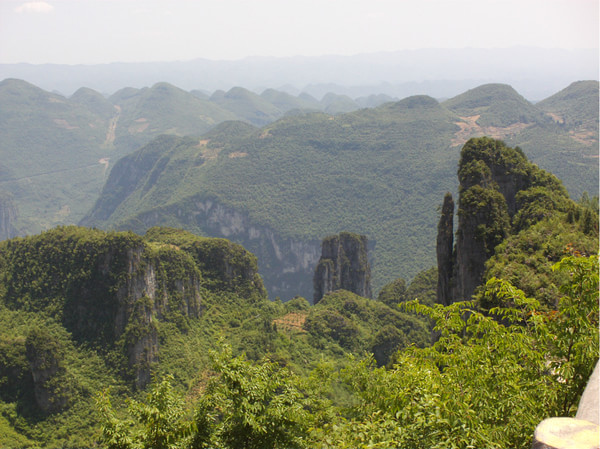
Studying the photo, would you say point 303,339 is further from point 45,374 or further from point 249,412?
point 249,412

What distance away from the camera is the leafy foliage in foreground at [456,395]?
689 centimetres

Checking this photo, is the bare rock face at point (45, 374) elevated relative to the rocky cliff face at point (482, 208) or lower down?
lower down

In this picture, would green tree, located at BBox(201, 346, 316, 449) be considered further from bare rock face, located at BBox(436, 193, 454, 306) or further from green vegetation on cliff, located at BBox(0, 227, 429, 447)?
bare rock face, located at BBox(436, 193, 454, 306)

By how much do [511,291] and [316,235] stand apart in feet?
325

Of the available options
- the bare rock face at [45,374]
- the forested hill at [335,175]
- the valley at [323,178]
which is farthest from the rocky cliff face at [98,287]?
the forested hill at [335,175]

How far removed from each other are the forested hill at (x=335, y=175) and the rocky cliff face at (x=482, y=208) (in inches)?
2167

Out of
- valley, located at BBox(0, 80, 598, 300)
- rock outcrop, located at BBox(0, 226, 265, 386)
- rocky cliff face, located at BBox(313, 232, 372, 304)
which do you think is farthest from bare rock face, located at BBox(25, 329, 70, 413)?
valley, located at BBox(0, 80, 598, 300)

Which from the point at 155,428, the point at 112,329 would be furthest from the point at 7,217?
the point at 155,428

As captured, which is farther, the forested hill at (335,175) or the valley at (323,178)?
the valley at (323,178)

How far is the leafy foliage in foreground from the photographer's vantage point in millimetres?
6895

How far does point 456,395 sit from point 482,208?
Answer: 20.2 metres

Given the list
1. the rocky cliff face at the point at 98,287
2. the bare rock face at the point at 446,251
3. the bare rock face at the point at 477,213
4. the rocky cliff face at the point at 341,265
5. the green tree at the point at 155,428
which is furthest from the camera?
the rocky cliff face at the point at 341,265

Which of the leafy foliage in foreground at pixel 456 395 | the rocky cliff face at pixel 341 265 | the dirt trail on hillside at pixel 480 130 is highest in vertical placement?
the dirt trail on hillside at pixel 480 130

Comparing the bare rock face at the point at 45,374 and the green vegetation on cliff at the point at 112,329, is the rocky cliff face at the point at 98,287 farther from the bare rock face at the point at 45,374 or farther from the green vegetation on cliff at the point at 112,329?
the bare rock face at the point at 45,374
